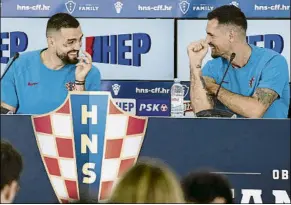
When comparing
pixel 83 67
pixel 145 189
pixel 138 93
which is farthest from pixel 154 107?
pixel 145 189

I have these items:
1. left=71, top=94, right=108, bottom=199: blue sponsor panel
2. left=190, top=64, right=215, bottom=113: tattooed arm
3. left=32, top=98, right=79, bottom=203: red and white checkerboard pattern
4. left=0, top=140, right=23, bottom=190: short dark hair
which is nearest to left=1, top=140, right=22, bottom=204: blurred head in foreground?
left=0, top=140, right=23, bottom=190: short dark hair

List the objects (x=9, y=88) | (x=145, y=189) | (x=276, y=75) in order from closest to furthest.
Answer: (x=145, y=189), (x=276, y=75), (x=9, y=88)

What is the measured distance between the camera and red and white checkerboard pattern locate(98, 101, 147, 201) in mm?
4484

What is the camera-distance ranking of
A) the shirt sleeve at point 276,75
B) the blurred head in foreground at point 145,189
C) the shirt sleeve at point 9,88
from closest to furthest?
the blurred head in foreground at point 145,189, the shirt sleeve at point 276,75, the shirt sleeve at point 9,88

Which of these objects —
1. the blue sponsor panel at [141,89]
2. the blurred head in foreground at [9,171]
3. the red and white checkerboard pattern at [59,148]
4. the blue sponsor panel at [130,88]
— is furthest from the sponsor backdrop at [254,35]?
the blurred head in foreground at [9,171]

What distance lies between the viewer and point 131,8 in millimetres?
4512

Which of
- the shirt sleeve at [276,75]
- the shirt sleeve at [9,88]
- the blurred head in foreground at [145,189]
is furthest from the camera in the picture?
the shirt sleeve at [9,88]

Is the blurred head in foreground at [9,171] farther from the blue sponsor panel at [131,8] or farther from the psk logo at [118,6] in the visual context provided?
the psk logo at [118,6]

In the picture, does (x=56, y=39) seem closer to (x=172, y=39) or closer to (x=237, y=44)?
(x=172, y=39)

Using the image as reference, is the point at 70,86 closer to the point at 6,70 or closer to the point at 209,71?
the point at 6,70

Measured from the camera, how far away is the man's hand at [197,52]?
14.8ft

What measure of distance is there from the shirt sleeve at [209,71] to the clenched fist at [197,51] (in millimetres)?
53

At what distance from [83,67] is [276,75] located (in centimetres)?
119

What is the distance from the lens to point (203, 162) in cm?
448
